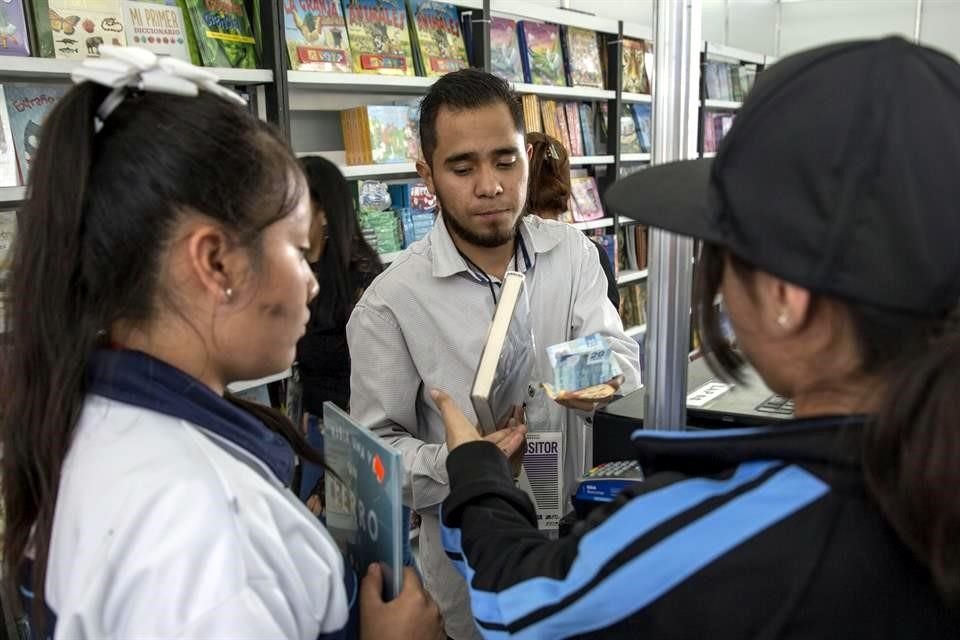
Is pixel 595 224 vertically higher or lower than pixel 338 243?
lower

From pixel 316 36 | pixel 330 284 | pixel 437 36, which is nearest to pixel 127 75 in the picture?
pixel 330 284

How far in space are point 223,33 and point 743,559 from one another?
8.21 ft

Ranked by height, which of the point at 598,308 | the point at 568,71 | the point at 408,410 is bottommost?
the point at 408,410

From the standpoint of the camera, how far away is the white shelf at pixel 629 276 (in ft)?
15.8

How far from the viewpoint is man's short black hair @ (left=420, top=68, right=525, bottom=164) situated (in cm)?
156

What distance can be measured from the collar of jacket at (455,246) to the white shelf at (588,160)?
268 cm

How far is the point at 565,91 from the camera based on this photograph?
13.6 feet

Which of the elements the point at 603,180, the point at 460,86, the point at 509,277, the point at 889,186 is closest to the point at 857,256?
the point at 889,186

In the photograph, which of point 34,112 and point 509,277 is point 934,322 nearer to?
point 509,277

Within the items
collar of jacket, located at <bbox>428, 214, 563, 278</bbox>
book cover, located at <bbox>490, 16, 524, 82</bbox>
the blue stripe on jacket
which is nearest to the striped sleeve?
the blue stripe on jacket

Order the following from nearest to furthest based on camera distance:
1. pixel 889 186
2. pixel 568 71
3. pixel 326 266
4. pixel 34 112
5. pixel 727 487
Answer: pixel 889 186, pixel 727 487, pixel 34 112, pixel 326 266, pixel 568 71

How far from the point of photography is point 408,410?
150cm

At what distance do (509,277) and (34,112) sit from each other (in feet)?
5.98

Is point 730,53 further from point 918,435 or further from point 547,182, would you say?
point 918,435
